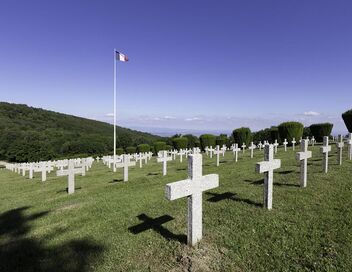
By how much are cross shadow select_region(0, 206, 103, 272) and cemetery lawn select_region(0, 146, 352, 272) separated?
2cm

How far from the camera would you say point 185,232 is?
5.20 metres

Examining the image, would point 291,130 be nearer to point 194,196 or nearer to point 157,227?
point 157,227

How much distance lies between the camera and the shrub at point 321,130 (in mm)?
26250

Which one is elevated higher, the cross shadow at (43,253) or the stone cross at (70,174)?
the stone cross at (70,174)

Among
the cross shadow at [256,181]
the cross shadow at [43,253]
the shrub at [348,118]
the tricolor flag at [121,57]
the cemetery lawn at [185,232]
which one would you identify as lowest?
the cross shadow at [43,253]

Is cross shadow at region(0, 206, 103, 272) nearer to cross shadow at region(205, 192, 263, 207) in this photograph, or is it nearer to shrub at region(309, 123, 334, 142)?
cross shadow at region(205, 192, 263, 207)

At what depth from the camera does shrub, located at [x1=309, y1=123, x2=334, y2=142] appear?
26250 mm

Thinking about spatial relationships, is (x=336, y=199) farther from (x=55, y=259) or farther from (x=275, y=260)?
(x=55, y=259)

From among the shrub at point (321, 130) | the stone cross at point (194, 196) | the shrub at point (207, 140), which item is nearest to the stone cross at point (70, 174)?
the stone cross at point (194, 196)

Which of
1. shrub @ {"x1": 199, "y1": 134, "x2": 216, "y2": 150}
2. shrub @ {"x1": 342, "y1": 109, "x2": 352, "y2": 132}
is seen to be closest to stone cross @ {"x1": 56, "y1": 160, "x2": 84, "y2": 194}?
shrub @ {"x1": 342, "y1": 109, "x2": 352, "y2": 132}

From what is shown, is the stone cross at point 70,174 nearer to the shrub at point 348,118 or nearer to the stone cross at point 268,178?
the stone cross at point 268,178

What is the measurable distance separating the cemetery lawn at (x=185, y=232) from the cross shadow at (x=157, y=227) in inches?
0.8

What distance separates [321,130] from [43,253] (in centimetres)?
2778

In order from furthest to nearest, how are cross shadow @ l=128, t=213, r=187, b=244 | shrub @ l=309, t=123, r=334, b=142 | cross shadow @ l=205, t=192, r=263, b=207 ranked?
shrub @ l=309, t=123, r=334, b=142 → cross shadow @ l=205, t=192, r=263, b=207 → cross shadow @ l=128, t=213, r=187, b=244
